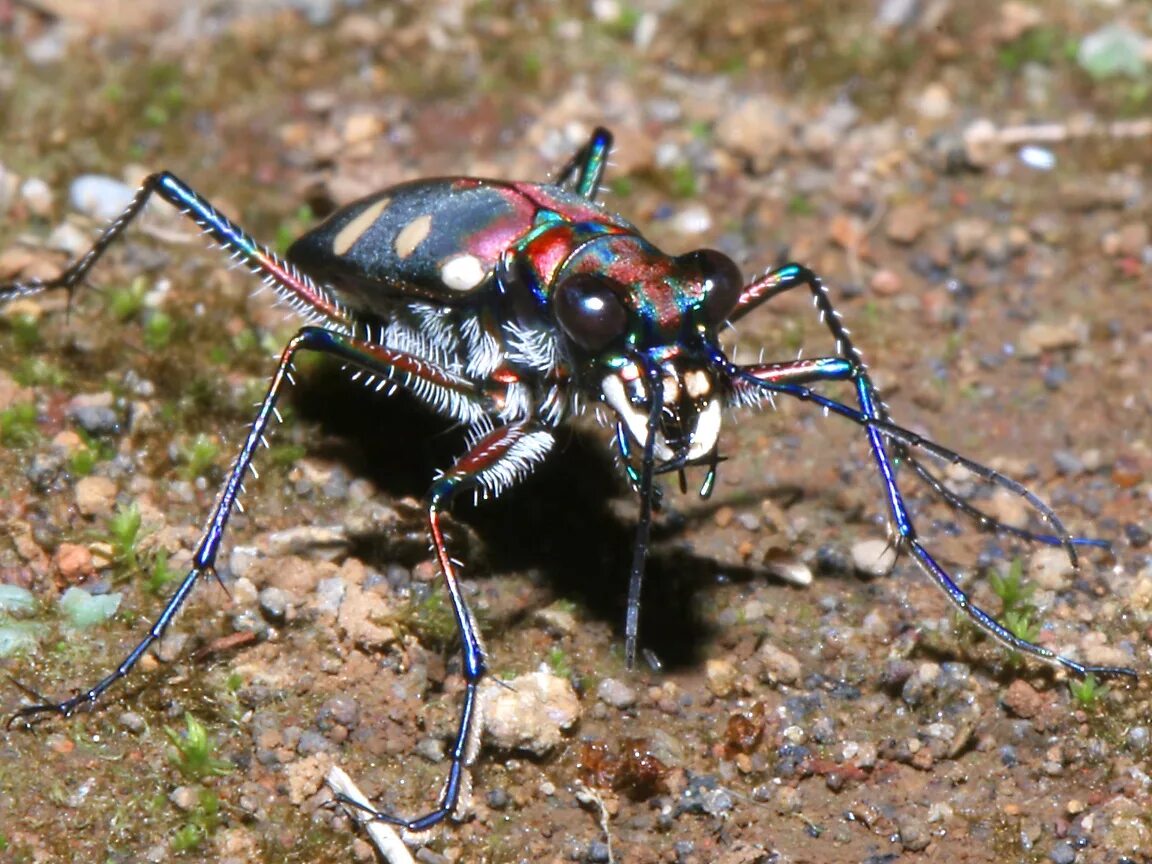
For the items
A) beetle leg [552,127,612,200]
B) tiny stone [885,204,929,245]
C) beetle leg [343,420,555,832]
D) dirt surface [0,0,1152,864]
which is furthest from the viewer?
tiny stone [885,204,929,245]

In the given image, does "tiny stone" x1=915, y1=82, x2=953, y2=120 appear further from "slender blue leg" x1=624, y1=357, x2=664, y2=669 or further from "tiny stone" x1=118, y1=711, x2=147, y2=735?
"tiny stone" x1=118, y1=711, x2=147, y2=735

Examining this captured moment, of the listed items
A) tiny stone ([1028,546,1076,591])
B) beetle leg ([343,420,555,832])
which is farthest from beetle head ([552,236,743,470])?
tiny stone ([1028,546,1076,591])

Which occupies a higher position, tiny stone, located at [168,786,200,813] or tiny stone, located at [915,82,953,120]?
tiny stone, located at [915,82,953,120]

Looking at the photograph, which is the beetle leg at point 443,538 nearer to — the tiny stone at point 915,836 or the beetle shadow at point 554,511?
the beetle shadow at point 554,511

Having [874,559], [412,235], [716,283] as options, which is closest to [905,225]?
[874,559]

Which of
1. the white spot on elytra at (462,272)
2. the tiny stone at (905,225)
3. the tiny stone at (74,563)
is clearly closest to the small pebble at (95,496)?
the tiny stone at (74,563)

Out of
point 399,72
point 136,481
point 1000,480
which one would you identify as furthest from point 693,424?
point 399,72

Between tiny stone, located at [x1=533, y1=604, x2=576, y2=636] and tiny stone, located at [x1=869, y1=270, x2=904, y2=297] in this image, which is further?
tiny stone, located at [x1=869, y1=270, x2=904, y2=297]

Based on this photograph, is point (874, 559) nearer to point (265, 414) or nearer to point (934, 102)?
point (265, 414)
